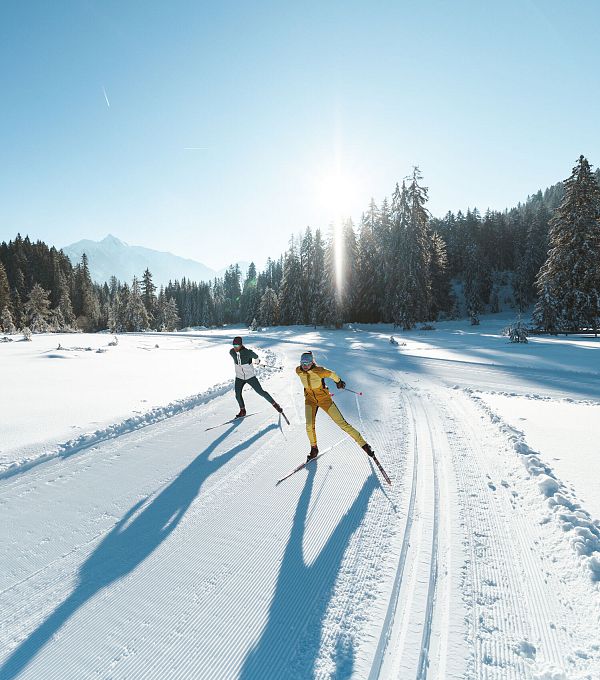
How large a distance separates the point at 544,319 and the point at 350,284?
22.0 metres

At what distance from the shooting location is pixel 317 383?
20.6 ft

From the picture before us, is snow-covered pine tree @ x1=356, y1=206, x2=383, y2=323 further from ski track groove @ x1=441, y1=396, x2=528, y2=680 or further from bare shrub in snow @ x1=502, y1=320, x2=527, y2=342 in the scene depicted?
ski track groove @ x1=441, y1=396, x2=528, y2=680

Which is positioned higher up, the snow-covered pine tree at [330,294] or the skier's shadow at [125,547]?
the snow-covered pine tree at [330,294]

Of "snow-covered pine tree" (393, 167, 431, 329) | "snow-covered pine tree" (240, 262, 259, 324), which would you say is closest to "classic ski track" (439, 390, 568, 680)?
"snow-covered pine tree" (393, 167, 431, 329)

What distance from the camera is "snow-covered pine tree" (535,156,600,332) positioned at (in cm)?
2697

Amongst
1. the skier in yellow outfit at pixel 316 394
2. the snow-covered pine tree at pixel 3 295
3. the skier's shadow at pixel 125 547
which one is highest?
the snow-covered pine tree at pixel 3 295

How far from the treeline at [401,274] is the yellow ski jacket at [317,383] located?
28954 millimetres

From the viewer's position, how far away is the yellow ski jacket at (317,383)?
625 centimetres

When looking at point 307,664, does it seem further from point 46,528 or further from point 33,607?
point 46,528

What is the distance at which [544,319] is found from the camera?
94.5 ft

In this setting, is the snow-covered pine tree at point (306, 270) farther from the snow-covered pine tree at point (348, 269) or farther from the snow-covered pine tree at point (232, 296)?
the snow-covered pine tree at point (232, 296)

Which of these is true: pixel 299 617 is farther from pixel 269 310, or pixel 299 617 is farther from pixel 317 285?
pixel 269 310

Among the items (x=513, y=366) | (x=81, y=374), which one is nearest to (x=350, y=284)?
(x=513, y=366)

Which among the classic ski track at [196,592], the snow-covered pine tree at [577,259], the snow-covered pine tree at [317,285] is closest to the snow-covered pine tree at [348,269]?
the snow-covered pine tree at [317,285]
